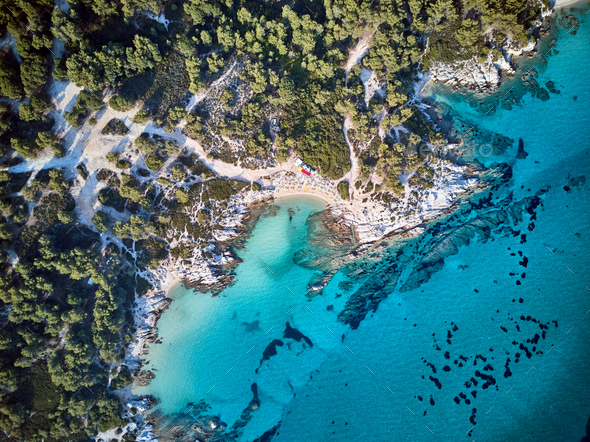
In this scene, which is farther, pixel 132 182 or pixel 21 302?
pixel 132 182

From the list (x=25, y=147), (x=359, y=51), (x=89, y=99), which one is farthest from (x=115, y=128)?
(x=359, y=51)

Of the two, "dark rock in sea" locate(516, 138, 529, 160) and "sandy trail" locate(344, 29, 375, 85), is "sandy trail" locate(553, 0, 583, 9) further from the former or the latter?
"sandy trail" locate(344, 29, 375, 85)

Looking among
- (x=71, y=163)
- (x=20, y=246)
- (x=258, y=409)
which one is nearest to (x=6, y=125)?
(x=71, y=163)

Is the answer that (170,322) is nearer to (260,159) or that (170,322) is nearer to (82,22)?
(260,159)

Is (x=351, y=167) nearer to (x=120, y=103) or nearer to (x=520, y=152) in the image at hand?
(x=520, y=152)

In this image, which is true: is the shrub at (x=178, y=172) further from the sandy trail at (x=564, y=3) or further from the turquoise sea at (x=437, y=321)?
the sandy trail at (x=564, y=3)

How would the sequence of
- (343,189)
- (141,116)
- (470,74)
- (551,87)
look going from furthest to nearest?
(470,74) → (551,87) → (343,189) → (141,116)
